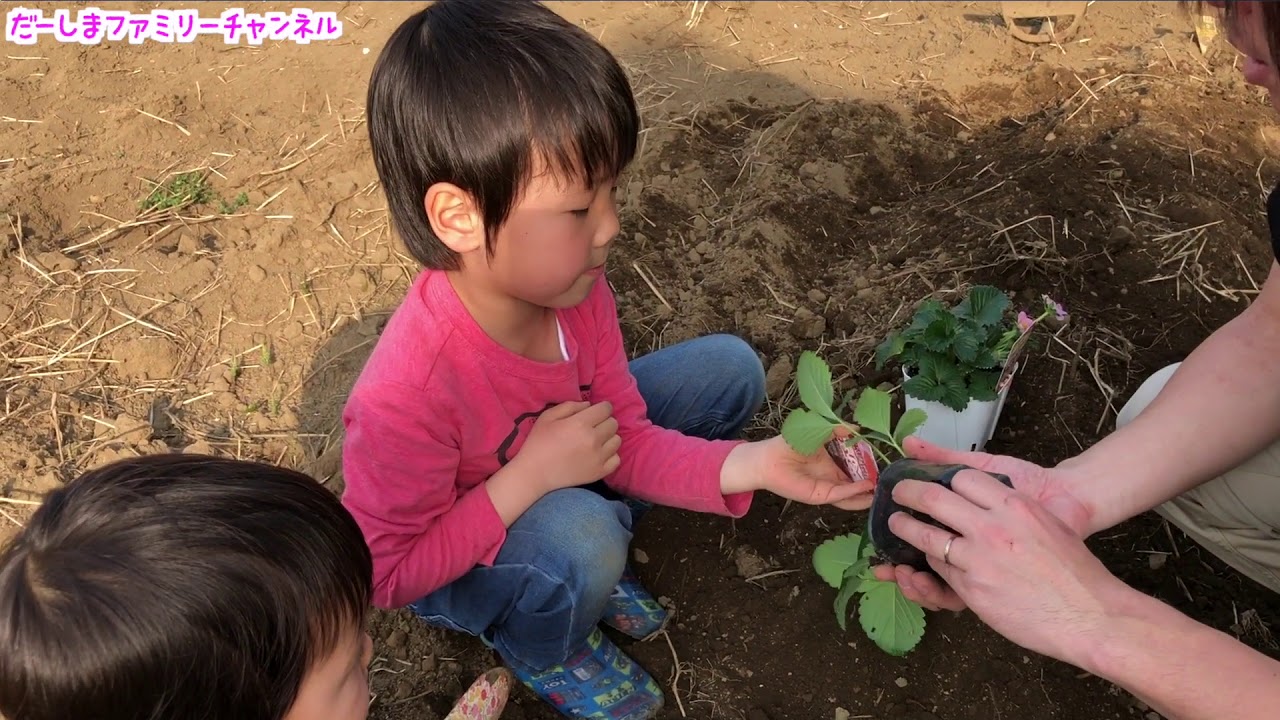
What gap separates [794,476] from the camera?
6.27 ft

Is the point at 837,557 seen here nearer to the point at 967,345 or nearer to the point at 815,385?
the point at 815,385

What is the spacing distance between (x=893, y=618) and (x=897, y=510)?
24cm

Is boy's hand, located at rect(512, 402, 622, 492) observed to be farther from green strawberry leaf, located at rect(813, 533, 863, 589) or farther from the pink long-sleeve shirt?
green strawberry leaf, located at rect(813, 533, 863, 589)

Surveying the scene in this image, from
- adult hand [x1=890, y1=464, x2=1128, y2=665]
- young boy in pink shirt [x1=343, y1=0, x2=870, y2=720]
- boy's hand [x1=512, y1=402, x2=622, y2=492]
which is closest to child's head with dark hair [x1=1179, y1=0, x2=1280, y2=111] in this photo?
adult hand [x1=890, y1=464, x2=1128, y2=665]

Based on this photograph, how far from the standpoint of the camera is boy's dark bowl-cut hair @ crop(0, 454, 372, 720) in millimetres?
1177

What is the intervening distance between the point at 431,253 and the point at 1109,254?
2.05 metres

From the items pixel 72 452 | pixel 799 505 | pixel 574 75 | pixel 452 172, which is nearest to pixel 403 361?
pixel 452 172

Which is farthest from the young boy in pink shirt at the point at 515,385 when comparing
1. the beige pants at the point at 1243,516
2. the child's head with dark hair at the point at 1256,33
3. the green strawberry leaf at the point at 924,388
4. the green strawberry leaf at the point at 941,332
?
the child's head with dark hair at the point at 1256,33

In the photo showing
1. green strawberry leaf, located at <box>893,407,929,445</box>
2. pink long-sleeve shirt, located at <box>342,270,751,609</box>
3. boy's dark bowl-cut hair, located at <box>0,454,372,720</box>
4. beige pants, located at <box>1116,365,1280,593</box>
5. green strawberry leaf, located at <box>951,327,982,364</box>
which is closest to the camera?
boy's dark bowl-cut hair, located at <box>0,454,372,720</box>

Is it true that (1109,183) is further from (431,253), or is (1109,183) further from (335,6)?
(335,6)

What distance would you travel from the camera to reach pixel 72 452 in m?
2.62

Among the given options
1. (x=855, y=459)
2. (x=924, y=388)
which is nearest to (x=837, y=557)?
(x=855, y=459)

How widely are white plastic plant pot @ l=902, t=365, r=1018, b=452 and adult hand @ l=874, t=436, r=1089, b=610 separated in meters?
0.37

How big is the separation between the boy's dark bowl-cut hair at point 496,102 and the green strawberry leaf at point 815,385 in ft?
1.67
